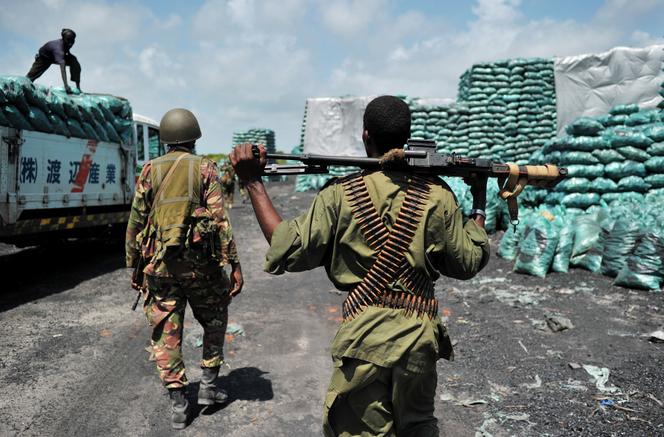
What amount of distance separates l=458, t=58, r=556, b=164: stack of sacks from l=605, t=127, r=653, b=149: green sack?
393cm

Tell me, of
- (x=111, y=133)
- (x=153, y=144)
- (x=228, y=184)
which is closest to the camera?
(x=111, y=133)

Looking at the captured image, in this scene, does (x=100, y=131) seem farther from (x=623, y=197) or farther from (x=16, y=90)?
(x=623, y=197)

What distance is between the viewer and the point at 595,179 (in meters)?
7.90

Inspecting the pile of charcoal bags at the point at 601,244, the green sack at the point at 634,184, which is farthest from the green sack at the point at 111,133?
the green sack at the point at 634,184

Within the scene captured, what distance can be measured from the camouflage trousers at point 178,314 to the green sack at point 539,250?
14.6 feet

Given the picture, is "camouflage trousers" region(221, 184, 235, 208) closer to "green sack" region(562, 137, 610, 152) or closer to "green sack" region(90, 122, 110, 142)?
"green sack" region(90, 122, 110, 142)

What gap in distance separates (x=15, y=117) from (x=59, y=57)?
8.95 feet

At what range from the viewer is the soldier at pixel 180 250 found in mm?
2805

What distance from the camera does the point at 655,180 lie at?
754 cm

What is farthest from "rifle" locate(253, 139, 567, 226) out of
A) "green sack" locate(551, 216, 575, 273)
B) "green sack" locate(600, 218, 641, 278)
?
"green sack" locate(551, 216, 575, 273)

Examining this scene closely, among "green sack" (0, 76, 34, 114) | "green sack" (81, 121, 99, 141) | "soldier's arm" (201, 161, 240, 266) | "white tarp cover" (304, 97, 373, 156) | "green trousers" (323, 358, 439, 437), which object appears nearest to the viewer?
"green trousers" (323, 358, 439, 437)

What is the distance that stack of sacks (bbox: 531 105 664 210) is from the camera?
7594mm

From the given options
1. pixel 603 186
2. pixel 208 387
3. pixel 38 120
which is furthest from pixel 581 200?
pixel 38 120

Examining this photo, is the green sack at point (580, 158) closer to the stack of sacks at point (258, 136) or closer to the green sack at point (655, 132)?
the green sack at point (655, 132)
